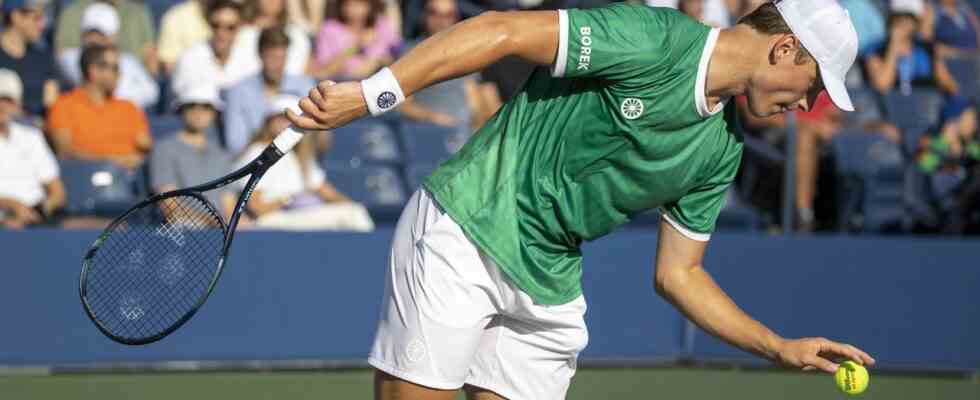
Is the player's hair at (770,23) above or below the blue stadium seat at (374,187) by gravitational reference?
above

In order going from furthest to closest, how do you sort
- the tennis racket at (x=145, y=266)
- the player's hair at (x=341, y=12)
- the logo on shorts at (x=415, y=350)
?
1. the player's hair at (x=341, y=12)
2. the tennis racket at (x=145, y=266)
3. the logo on shorts at (x=415, y=350)

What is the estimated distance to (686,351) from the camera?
894 centimetres

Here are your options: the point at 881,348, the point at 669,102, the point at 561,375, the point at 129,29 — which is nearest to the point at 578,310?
the point at 561,375

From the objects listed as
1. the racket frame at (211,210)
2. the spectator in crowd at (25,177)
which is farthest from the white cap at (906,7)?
the racket frame at (211,210)

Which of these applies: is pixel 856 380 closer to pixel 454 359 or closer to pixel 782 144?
pixel 454 359

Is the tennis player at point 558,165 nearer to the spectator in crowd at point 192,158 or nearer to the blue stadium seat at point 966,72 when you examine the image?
the spectator in crowd at point 192,158

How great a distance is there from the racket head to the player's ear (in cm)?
152

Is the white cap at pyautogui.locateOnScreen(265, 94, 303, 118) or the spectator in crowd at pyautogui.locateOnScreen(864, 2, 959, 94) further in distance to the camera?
the spectator in crowd at pyautogui.locateOnScreen(864, 2, 959, 94)

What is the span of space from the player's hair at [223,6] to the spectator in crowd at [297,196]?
1.14 metres

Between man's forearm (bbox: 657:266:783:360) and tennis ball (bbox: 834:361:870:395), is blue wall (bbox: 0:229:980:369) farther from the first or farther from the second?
tennis ball (bbox: 834:361:870:395)

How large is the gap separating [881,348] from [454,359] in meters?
5.28

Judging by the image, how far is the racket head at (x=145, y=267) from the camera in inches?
173

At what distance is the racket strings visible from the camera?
4.43m

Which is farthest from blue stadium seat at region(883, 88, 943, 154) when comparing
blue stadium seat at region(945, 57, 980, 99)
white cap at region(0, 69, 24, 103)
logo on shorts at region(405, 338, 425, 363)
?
logo on shorts at region(405, 338, 425, 363)
